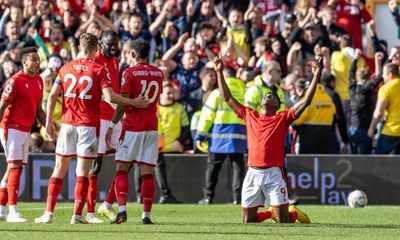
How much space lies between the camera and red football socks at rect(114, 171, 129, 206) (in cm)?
1437

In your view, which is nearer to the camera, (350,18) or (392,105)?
(392,105)

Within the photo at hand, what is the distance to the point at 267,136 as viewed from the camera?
15.0 metres

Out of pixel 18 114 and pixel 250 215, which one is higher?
pixel 18 114

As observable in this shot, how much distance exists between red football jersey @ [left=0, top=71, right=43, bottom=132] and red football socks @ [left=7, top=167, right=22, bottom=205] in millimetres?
538

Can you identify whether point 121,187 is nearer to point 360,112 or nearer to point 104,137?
point 104,137

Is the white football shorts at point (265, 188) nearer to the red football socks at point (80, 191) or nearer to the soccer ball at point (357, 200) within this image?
the red football socks at point (80, 191)

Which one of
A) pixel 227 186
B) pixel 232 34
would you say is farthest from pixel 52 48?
pixel 227 186

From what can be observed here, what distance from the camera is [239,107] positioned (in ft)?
49.4

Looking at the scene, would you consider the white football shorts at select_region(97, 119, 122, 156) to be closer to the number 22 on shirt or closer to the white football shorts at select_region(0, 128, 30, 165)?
the white football shorts at select_region(0, 128, 30, 165)

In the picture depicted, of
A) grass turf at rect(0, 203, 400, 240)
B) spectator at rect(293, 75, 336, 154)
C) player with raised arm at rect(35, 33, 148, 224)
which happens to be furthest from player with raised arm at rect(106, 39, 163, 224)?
spectator at rect(293, 75, 336, 154)

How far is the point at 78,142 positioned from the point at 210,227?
6.09 feet

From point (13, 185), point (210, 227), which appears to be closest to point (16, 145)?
point (13, 185)

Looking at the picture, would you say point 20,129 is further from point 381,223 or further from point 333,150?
point 333,150

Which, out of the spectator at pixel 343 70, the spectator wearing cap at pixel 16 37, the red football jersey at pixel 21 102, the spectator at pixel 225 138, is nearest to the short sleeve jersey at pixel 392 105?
the spectator at pixel 343 70
